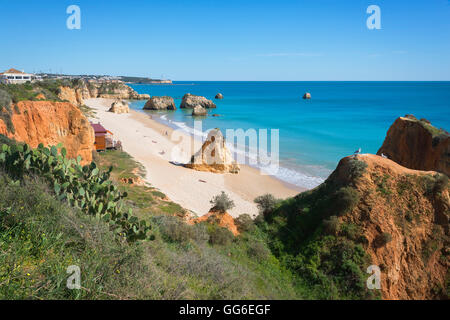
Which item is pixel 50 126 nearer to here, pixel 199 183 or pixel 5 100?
pixel 5 100

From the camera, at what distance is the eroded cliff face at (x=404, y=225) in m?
7.71

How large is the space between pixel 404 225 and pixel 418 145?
12.4 metres

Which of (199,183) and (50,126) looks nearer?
(50,126)

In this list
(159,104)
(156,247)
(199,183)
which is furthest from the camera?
(159,104)

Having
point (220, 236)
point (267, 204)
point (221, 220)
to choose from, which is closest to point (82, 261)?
point (220, 236)

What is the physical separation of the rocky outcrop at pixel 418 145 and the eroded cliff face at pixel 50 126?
1946 centimetres

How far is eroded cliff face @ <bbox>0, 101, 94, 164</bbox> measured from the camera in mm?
13219

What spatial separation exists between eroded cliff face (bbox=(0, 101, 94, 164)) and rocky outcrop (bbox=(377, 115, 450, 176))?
1946 cm

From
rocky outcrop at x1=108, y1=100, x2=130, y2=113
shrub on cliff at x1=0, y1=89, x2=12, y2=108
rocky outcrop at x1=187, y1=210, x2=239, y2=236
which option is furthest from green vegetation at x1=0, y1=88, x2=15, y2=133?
rocky outcrop at x1=108, y1=100, x2=130, y2=113

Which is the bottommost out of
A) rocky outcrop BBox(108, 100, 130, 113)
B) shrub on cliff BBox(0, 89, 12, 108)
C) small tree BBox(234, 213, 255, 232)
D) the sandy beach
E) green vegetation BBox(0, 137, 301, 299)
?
the sandy beach

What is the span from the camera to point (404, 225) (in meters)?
8.30

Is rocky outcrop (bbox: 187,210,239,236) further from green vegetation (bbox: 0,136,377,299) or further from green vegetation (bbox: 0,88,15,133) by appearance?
green vegetation (bbox: 0,88,15,133)

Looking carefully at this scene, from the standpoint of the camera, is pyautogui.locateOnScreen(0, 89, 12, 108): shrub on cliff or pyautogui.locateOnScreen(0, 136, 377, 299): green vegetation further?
pyautogui.locateOnScreen(0, 89, 12, 108): shrub on cliff

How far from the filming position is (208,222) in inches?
392
